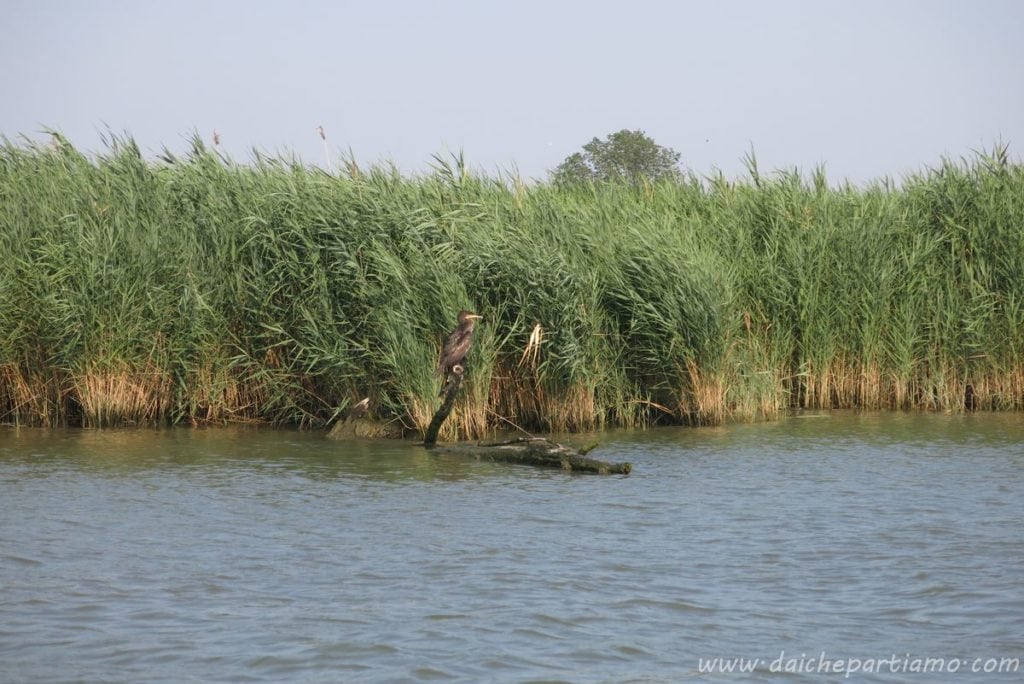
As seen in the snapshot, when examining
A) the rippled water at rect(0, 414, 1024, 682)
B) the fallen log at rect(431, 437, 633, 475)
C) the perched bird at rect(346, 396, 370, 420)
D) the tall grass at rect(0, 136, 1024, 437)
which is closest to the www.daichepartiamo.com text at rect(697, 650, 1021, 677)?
the rippled water at rect(0, 414, 1024, 682)

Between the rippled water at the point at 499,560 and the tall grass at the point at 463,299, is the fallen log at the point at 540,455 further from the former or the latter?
the tall grass at the point at 463,299

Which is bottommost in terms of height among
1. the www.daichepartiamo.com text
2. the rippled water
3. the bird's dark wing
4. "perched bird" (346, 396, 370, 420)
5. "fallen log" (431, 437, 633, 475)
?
the www.daichepartiamo.com text

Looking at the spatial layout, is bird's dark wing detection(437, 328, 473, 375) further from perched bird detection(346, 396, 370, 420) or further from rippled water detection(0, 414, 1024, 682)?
perched bird detection(346, 396, 370, 420)

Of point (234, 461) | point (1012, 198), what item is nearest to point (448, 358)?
point (234, 461)

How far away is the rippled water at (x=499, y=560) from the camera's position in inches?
243

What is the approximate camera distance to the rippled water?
20.3 ft

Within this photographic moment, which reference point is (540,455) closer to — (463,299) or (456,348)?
(456,348)

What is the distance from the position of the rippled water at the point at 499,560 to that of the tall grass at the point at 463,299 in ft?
3.46

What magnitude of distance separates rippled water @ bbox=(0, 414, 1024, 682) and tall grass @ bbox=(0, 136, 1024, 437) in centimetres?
106

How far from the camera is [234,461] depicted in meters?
11.6

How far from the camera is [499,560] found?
315 inches

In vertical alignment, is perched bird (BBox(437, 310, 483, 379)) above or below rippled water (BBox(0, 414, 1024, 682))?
above

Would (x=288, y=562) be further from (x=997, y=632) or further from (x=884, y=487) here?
(x=884, y=487)

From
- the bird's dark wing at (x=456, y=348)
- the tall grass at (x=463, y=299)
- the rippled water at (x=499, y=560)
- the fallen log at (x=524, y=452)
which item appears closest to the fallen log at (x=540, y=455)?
the fallen log at (x=524, y=452)
